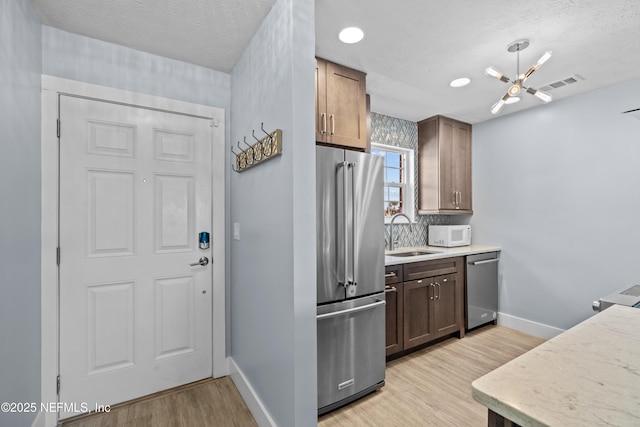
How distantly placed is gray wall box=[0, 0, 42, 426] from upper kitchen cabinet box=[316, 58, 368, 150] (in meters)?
1.63

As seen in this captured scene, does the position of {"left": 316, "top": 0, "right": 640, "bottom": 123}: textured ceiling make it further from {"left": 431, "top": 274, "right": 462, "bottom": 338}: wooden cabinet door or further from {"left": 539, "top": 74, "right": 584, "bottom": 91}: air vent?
{"left": 431, "top": 274, "right": 462, "bottom": 338}: wooden cabinet door

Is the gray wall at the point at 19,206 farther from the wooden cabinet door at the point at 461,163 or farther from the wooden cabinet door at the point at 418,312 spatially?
the wooden cabinet door at the point at 461,163

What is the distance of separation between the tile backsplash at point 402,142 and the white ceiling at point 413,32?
83cm

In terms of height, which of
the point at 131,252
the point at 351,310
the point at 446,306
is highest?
the point at 131,252

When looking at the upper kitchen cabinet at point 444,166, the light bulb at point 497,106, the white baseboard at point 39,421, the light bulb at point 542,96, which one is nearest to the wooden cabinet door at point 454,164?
the upper kitchen cabinet at point 444,166

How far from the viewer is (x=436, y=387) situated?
2211 mm

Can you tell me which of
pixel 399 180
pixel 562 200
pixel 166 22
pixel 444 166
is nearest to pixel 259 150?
pixel 166 22

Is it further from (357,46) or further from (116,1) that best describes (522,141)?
(116,1)

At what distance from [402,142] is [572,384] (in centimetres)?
323

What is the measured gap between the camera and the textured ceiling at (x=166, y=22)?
1.63m

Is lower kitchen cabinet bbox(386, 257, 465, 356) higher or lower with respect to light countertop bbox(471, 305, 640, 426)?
lower

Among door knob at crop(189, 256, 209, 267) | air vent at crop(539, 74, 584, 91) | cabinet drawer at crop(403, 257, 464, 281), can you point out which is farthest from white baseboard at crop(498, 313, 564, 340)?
door knob at crop(189, 256, 209, 267)

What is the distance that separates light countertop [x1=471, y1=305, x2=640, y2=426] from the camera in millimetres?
541

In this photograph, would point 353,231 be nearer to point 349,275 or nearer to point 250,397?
point 349,275
